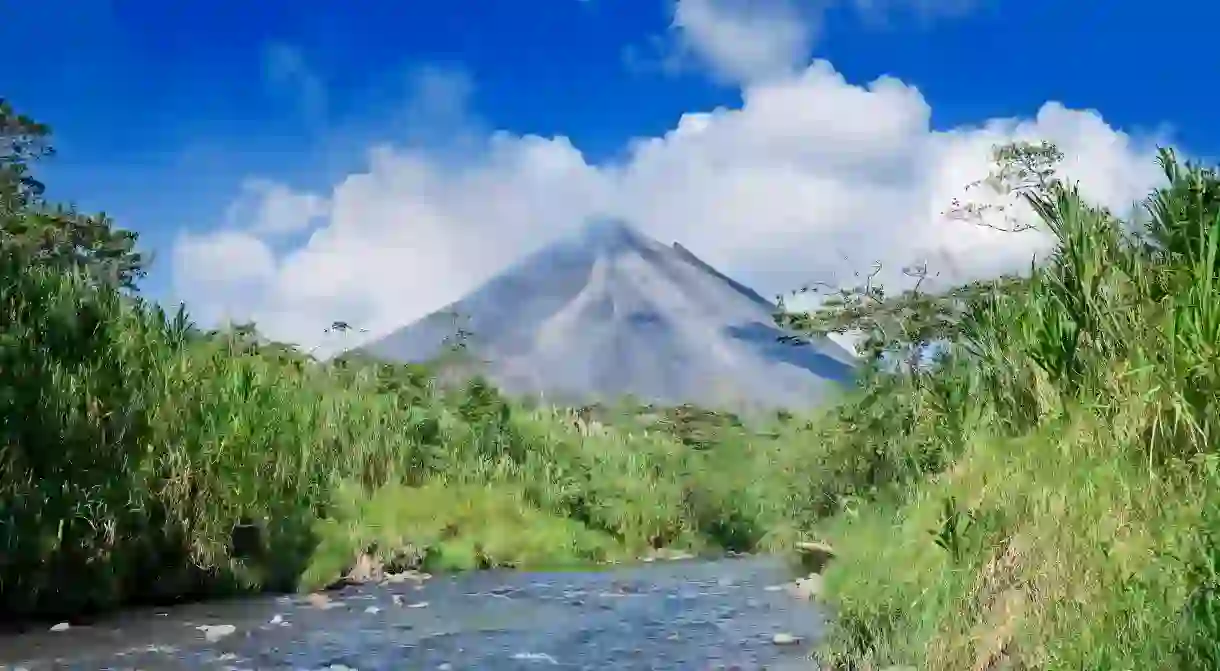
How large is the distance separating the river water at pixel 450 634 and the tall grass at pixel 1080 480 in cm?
252

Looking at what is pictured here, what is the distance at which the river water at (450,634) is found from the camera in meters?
10.5

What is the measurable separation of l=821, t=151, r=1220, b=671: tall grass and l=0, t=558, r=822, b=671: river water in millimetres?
2521

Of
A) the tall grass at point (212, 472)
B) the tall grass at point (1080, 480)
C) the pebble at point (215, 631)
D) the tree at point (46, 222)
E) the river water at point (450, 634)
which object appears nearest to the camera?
the tall grass at point (1080, 480)

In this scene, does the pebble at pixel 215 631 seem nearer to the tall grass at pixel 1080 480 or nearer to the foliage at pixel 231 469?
the foliage at pixel 231 469

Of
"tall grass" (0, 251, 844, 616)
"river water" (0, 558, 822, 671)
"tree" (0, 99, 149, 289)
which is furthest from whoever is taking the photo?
"tree" (0, 99, 149, 289)

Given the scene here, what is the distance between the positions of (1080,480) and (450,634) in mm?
8126

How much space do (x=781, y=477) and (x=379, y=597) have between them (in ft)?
37.0

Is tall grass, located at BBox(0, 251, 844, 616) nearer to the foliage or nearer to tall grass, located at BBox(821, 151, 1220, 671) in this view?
the foliage

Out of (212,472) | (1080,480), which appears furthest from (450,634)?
(1080,480)

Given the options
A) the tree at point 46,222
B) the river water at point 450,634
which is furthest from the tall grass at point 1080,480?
the tree at point 46,222

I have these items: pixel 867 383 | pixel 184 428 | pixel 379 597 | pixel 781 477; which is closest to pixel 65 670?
pixel 184 428

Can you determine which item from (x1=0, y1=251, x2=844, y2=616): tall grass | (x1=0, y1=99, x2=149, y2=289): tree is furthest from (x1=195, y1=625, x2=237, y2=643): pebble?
(x1=0, y1=99, x2=149, y2=289): tree

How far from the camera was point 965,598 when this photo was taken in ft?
22.9

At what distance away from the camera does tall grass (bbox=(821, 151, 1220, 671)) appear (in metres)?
5.52
